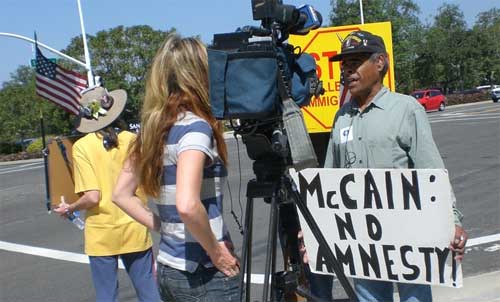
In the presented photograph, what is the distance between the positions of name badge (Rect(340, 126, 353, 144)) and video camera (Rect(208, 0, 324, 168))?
54 centimetres

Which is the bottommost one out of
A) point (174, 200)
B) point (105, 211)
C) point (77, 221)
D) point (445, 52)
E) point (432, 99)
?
point (77, 221)

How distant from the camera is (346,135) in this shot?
124 inches

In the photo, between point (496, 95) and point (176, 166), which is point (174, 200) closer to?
point (176, 166)

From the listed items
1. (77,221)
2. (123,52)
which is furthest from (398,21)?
(77,221)

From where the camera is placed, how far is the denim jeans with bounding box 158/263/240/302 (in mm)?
2473

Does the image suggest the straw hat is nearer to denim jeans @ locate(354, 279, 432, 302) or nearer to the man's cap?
the man's cap

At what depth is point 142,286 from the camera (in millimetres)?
4078

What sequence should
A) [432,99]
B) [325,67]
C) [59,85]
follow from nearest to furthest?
[325,67]
[59,85]
[432,99]

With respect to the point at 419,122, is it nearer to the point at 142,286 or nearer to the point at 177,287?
the point at 177,287

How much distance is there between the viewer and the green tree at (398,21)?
49.3m

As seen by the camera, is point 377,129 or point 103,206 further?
point 103,206

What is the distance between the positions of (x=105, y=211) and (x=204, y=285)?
1.77m

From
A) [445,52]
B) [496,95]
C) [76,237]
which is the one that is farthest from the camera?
[445,52]

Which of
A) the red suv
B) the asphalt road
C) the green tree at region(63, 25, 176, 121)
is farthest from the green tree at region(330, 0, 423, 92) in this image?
the asphalt road
